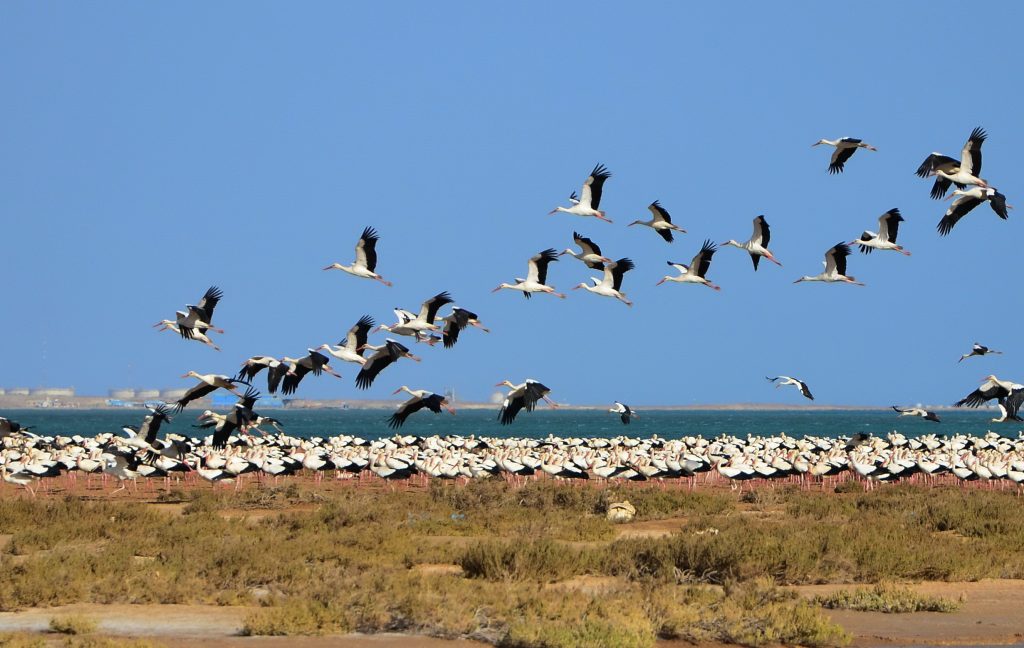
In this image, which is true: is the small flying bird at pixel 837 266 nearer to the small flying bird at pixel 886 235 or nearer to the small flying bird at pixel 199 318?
the small flying bird at pixel 886 235

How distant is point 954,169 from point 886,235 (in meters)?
3.13

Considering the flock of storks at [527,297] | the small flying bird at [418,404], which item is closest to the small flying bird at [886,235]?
the flock of storks at [527,297]

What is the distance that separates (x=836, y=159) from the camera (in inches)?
1013

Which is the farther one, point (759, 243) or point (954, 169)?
point (759, 243)

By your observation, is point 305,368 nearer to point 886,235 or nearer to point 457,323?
point 457,323

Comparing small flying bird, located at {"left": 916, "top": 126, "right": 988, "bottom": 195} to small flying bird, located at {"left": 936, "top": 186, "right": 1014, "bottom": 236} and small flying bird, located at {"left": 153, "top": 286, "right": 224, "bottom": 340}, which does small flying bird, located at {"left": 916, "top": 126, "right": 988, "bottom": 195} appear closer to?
small flying bird, located at {"left": 936, "top": 186, "right": 1014, "bottom": 236}

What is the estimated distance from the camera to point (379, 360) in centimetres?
2359

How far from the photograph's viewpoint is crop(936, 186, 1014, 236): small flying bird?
23.2 metres

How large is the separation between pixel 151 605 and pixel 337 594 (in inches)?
82.1

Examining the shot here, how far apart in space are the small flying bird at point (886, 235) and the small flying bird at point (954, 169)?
8.36ft

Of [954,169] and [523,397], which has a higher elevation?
[954,169]

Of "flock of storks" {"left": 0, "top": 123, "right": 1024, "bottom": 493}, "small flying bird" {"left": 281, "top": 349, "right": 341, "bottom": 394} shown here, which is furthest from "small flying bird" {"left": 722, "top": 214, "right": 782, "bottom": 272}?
"small flying bird" {"left": 281, "top": 349, "right": 341, "bottom": 394}

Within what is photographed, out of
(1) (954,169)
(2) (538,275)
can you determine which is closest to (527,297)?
(2) (538,275)

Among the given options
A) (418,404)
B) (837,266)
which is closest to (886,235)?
(837,266)
